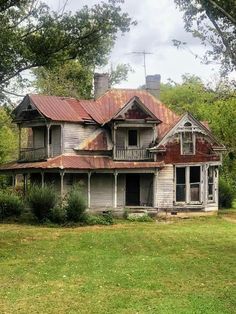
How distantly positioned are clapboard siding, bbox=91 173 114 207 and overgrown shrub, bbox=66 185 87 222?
433 cm

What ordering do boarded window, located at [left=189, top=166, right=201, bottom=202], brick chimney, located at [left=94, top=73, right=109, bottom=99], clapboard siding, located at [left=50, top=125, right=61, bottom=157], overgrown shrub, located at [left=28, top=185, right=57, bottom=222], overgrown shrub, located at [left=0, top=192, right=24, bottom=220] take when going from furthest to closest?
brick chimney, located at [left=94, top=73, right=109, bottom=99]
boarded window, located at [left=189, top=166, right=201, bottom=202]
clapboard siding, located at [left=50, top=125, right=61, bottom=157]
overgrown shrub, located at [left=0, top=192, right=24, bottom=220]
overgrown shrub, located at [left=28, top=185, right=57, bottom=222]

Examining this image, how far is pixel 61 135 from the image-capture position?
112 ft

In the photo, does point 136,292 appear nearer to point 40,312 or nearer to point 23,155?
point 40,312

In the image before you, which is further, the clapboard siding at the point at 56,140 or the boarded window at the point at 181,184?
the boarded window at the point at 181,184

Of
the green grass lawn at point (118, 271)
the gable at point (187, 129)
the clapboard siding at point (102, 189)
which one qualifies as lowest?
the green grass lawn at point (118, 271)

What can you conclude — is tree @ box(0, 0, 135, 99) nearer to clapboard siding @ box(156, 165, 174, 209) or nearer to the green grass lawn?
the green grass lawn

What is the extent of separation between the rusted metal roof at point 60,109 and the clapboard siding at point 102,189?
12.8 feet

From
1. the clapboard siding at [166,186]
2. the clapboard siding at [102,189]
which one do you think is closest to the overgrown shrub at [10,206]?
the clapboard siding at [102,189]

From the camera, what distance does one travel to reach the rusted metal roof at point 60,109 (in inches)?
1341

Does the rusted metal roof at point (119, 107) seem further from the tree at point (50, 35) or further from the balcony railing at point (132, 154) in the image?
the tree at point (50, 35)

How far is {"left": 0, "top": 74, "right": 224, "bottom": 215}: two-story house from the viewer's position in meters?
34.2

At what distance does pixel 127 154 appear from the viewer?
34.7 metres

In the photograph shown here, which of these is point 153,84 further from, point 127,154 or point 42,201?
point 42,201

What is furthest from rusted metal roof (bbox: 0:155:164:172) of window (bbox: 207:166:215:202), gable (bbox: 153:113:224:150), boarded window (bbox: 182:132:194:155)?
window (bbox: 207:166:215:202)
